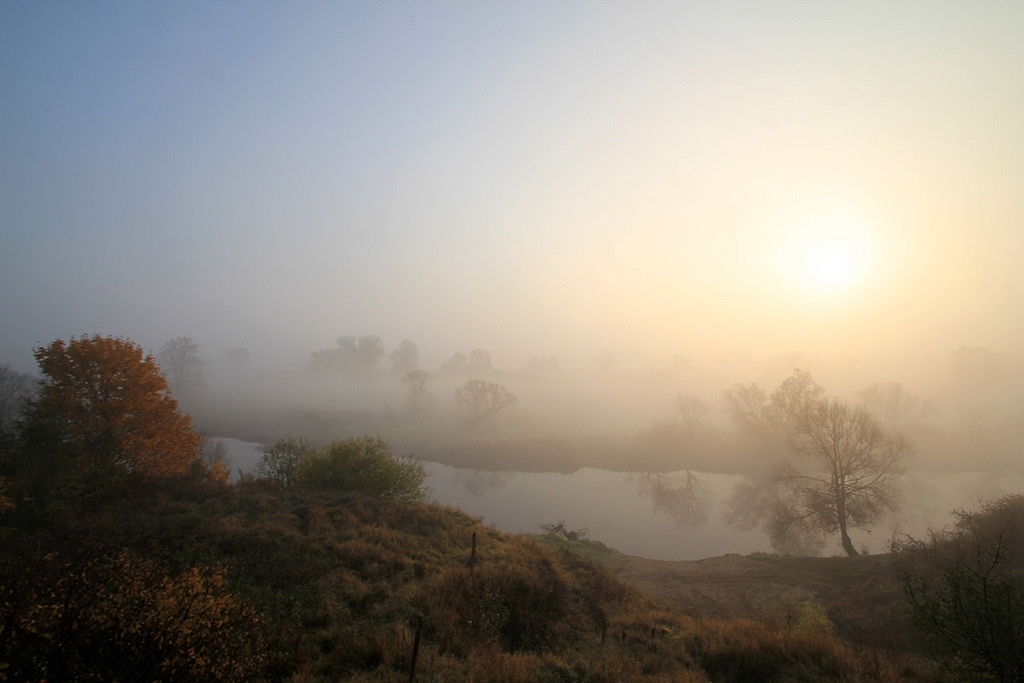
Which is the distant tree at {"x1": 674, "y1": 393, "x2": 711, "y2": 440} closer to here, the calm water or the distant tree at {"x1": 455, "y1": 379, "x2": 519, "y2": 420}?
the calm water

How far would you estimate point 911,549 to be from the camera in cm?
1939

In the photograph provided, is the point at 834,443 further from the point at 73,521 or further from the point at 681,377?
the point at 681,377

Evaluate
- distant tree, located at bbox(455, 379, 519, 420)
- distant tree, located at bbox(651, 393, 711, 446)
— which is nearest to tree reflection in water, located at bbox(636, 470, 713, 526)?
distant tree, located at bbox(651, 393, 711, 446)

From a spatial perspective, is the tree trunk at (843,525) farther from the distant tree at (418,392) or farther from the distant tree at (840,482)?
the distant tree at (418,392)

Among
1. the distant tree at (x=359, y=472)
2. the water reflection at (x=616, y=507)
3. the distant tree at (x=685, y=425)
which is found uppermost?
the distant tree at (x=685, y=425)

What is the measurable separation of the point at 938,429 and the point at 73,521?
3333 inches

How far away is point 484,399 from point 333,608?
63.9 metres

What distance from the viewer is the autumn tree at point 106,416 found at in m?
18.1

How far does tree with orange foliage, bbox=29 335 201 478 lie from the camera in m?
18.4

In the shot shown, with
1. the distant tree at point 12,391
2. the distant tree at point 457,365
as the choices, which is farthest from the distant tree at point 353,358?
the distant tree at point 12,391

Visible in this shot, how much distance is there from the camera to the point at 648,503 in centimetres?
4044

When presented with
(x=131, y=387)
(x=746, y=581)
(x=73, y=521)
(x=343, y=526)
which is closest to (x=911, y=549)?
(x=746, y=581)

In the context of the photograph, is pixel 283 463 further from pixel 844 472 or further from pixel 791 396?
pixel 791 396

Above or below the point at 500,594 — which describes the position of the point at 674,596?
below
